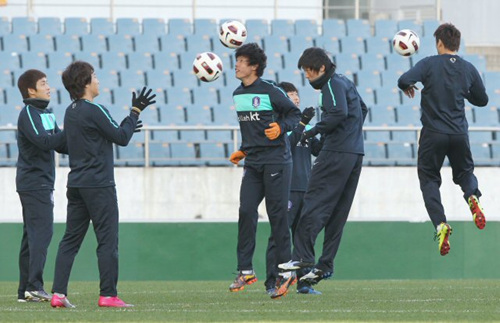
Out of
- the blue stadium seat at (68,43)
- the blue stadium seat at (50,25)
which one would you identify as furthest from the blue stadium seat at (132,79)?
the blue stadium seat at (50,25)

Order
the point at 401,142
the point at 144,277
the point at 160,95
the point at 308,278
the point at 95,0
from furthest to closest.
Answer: the point at 95,0 → the point at 160,95 → the point at 401,142 → the point at 144,277 → the point at 308,278

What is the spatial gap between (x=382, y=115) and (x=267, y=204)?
8.54 metres

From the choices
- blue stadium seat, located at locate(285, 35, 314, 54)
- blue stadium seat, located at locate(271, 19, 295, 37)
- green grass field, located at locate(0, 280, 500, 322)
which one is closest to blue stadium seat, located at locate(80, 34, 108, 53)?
blue stadium seat, located at locate(271, 19, 295, 37)

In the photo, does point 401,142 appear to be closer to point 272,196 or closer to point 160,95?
point 160,95

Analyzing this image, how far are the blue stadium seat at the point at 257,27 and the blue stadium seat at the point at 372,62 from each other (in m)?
1.73

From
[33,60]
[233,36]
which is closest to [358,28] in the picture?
[33,60]

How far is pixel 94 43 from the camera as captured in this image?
18.2 meters

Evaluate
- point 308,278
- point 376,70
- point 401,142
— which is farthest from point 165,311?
point 376,70

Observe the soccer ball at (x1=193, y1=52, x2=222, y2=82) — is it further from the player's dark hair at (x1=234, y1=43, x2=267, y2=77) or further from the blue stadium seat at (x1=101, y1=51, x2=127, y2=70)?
the blue stadium seat at (x1=101, y1=51, x2=127, y2=70)

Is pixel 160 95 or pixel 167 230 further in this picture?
pixel 160 95

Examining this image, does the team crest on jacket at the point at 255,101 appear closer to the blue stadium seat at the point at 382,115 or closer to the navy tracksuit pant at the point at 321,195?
the navy tracksuit pant at the point at 321,195

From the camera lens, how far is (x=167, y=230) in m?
13.4

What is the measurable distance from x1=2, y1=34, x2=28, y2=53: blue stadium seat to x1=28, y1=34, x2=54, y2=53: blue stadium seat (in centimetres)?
10

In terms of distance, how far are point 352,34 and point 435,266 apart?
6802mm
